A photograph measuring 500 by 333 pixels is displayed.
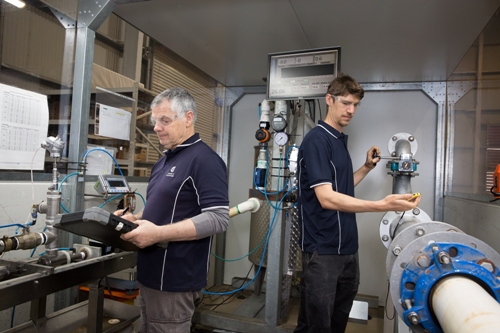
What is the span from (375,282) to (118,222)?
2.91 meters

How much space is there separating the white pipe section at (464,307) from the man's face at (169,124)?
1148 millimetres

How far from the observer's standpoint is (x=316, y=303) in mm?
1735

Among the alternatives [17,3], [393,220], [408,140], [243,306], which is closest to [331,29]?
[408,140]

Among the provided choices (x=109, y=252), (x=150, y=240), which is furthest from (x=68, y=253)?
(x=150, y=240)

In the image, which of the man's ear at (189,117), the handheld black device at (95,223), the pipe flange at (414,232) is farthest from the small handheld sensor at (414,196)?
the handheld black device at (95,223)

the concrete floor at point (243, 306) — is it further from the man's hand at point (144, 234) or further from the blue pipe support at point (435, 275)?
the blue pipe support at point (435, 275)

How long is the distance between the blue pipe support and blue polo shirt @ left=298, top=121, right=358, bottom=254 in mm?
856

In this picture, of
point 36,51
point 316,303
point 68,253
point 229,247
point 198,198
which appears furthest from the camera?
point 229,247

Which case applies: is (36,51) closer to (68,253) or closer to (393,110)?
(68,253)

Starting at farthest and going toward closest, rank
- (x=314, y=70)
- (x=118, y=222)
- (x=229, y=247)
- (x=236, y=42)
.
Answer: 1. (x=229, y=247)
2. (x=236, y=42)
3. (x=314, y=70)
4. (x=118, y=222)

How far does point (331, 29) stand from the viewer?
236 cm

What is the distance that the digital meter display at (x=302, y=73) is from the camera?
2.38 m

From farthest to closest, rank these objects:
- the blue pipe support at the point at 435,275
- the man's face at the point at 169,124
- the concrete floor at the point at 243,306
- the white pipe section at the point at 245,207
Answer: the concrete floor at the point at 243,306
the white pipe section at the point at 245,207
the man's face at the point at 169,124
the blue pipe support at the point at 435,275

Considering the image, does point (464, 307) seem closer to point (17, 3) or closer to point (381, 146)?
point (17, 3)
